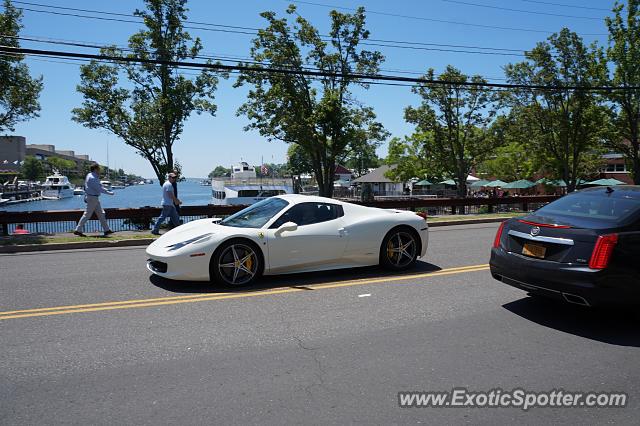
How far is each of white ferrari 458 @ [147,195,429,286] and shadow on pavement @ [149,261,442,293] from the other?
6.0 inches

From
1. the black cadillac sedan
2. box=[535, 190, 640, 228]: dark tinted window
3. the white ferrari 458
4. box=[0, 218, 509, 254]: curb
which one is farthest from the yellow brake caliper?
box=[0, 218, 509, 254]: curb

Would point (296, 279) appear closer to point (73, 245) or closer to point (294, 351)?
point (294, 351)

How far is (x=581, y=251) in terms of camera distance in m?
4.68

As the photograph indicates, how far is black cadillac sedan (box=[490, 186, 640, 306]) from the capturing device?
4.54 m

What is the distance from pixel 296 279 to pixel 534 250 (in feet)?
11.0

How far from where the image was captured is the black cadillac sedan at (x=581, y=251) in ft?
14.9

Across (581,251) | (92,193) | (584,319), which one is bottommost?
(584,319)

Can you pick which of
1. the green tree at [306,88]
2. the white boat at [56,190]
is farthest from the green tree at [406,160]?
the white boat at [56,190]

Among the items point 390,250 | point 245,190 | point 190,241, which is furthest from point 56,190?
point 390,250

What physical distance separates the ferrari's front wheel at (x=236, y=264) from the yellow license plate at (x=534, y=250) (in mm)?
3419

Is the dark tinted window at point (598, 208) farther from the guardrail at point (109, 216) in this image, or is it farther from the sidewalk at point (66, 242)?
the guardrail at point (109, 216)

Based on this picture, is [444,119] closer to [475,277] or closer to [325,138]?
[325,138]

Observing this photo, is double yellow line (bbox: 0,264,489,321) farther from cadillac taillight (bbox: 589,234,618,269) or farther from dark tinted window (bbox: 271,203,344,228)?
cadillac taillight (bbox: 589,234,618,269)

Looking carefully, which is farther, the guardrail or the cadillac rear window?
the guardrail
